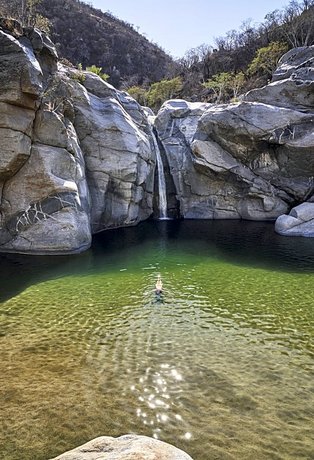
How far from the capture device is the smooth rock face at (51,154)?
17359 millimetres

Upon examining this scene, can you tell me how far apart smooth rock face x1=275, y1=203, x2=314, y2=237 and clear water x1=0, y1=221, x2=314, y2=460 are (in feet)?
22.9

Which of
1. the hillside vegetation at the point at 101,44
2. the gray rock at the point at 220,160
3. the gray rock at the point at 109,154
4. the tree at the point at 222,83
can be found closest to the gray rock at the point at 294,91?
the gray rock at the point at 220,160

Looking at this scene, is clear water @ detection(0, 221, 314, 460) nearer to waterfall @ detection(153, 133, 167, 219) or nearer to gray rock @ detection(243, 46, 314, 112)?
waterfall @ detection(153, 133, 167, 219)

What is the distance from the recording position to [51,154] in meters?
18.9

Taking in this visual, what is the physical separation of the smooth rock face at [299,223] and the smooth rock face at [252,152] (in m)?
3.42

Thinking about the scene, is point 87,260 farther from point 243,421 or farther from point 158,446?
point 158,446

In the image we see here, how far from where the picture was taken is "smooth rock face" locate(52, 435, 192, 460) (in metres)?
3.36

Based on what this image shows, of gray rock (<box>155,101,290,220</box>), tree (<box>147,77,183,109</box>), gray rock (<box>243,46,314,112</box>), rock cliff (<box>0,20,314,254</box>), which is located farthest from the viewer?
tree (<box>147,77,183,109</box>)

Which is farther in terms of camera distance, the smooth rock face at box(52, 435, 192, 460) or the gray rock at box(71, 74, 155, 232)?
the gray rock at box(71, 74, 155, 232)

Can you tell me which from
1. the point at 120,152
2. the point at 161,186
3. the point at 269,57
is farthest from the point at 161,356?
the point at 269,57

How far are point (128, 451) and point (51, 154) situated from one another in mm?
17493

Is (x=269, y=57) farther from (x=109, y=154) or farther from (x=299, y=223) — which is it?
(x=109, y=154)

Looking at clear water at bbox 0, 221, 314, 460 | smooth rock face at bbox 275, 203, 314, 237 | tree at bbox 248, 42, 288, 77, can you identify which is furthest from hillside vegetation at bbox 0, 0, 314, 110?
clear water at bbox 0, 221, 314, 460

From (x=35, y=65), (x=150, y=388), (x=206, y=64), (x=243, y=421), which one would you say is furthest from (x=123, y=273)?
(x=206, y=64)
